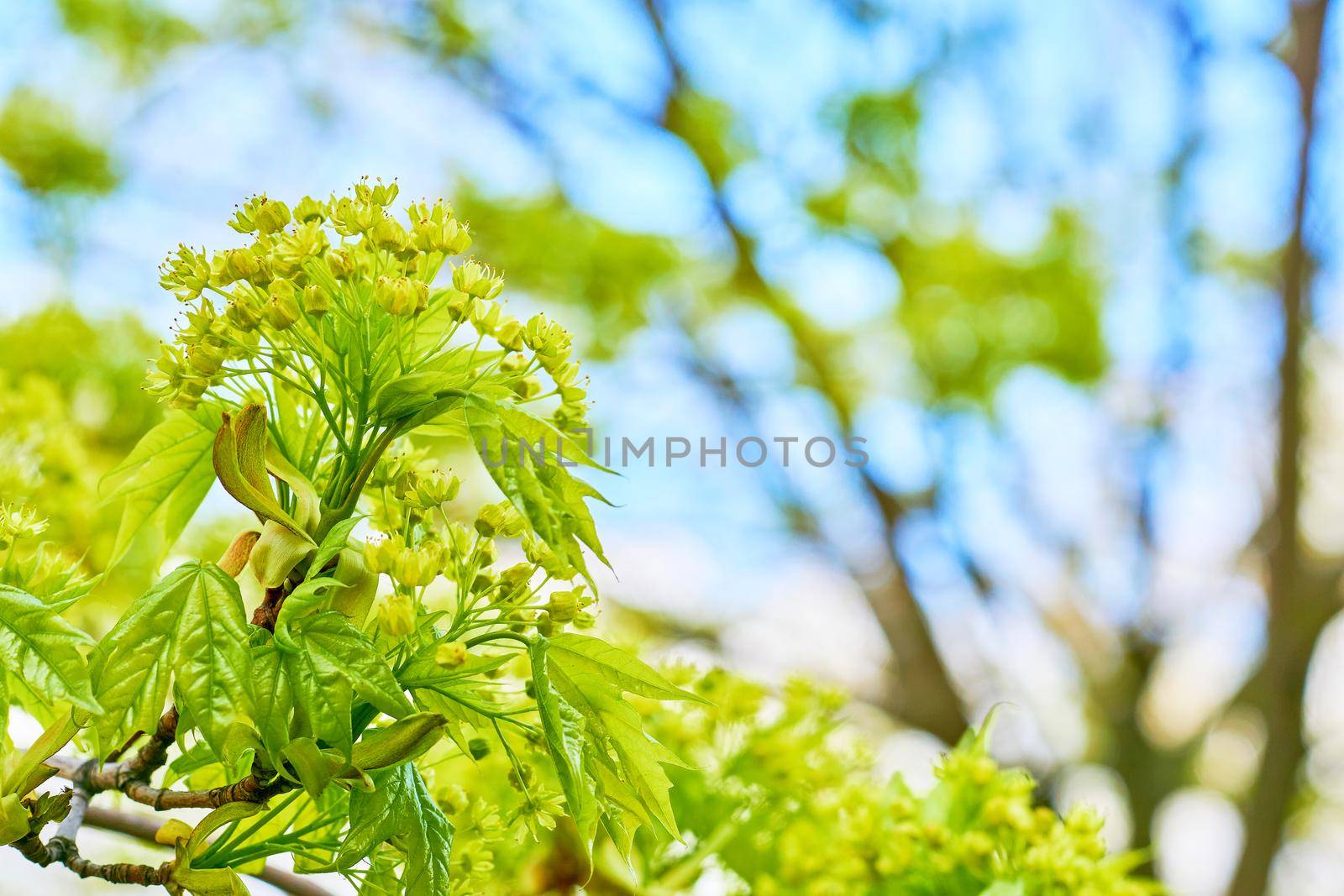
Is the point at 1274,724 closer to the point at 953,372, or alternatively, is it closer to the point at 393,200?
the point at 953,372

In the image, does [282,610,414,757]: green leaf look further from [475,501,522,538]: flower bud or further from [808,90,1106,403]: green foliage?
[808,90,1106,403]: green foliage

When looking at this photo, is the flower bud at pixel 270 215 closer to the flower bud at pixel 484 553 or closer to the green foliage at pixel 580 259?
the flower bud at pixel 484 553

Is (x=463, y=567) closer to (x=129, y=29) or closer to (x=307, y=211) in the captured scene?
(x=307, y=211)

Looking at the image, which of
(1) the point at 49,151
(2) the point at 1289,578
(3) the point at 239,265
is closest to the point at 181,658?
(3) the point at 239,265

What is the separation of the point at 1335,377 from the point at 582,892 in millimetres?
2643

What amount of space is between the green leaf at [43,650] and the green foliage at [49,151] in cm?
138

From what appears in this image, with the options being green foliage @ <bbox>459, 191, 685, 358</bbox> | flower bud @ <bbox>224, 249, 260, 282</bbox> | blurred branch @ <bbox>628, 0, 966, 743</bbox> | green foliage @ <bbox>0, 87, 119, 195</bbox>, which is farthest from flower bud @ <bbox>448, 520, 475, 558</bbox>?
blurred branch @ <bbox>628, 0, 966, 743</bbox>

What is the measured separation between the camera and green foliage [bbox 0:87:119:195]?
4.73 feet

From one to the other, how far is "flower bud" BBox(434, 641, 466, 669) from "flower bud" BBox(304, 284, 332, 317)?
0.12 m

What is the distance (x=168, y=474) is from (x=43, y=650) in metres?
0.13

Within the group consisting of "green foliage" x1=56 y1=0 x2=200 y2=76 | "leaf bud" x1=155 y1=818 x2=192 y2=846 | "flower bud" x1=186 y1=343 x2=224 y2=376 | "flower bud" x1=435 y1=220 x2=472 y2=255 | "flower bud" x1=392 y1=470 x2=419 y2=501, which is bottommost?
"leaf bud" x1=155 y1=818 x2=192 y2=846

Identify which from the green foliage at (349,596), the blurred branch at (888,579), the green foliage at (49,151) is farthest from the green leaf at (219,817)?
the blurred branch at (888,579)

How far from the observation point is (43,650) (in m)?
0.30

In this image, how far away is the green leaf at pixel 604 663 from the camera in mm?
337
